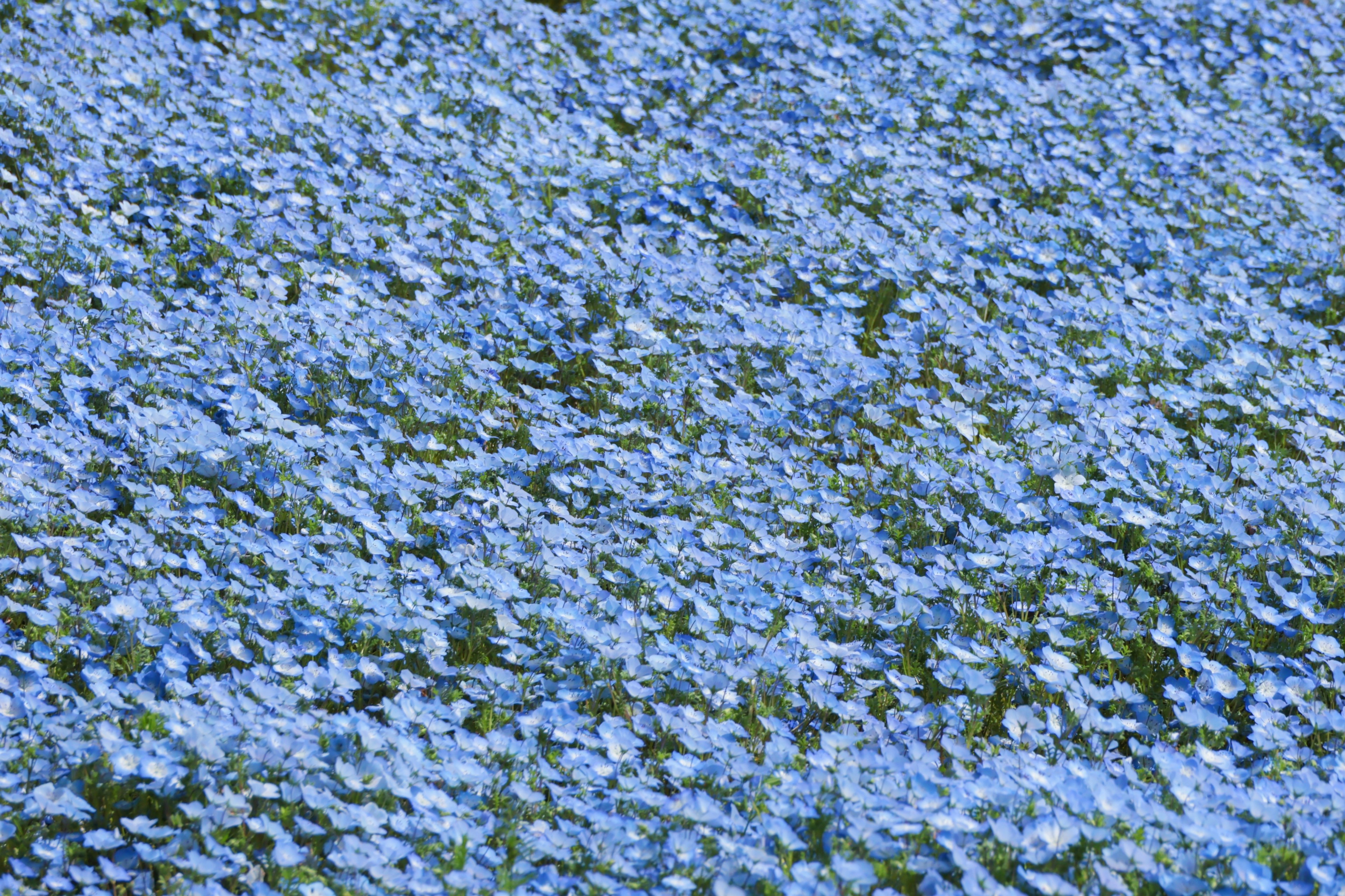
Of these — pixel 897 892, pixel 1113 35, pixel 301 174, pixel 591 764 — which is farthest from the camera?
pixel 1113 35

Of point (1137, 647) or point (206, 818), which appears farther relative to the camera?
point (1137, 647)

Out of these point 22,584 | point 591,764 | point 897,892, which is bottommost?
point 22,584

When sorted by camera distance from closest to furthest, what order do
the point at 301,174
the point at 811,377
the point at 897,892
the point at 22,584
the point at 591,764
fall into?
1. the point at 897,892
2. the point at 591,764
3. the point at 22,584
4. the point at 811,377
5. the point at 301,174

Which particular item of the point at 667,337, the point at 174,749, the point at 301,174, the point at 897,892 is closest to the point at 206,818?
the point at 174,749

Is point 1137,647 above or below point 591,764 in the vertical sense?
above

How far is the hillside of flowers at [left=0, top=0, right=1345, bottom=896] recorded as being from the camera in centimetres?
295

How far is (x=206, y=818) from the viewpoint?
2848 mm

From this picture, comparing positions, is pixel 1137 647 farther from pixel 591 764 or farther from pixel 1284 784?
pixel 591 764

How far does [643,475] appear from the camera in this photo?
14.8 ft

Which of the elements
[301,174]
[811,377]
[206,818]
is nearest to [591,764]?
[206,818]

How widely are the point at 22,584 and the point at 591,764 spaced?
171 cm

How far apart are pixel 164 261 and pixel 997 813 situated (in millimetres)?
4125

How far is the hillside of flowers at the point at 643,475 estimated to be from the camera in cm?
295

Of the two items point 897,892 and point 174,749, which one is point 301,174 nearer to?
point 174,749
